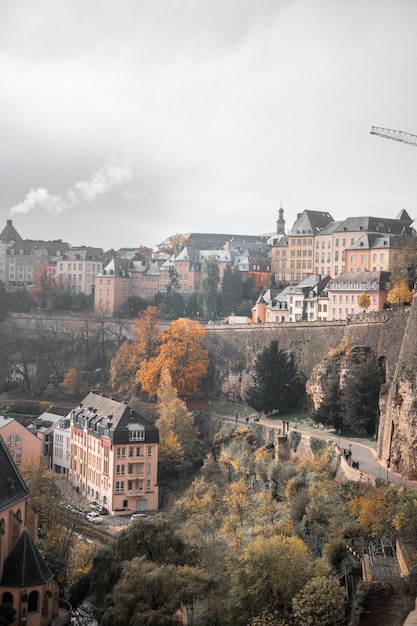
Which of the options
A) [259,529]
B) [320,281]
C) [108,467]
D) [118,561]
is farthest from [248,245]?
[118,561]

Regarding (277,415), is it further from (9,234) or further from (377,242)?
(9,234)

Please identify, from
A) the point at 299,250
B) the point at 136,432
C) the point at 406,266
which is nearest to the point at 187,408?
the point at 136,432

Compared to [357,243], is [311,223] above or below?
above

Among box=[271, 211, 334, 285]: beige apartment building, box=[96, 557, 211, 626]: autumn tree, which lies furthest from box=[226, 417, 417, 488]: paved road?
box=[271, 211, 334, 285]: beige apartment building

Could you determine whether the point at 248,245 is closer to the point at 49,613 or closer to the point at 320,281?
the point at 320,281

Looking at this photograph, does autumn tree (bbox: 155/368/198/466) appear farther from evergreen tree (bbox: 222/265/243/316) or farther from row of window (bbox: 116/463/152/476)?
evergreen tree (bbox: 222/265/243/316)

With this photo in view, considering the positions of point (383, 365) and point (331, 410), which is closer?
point (331, 410)
